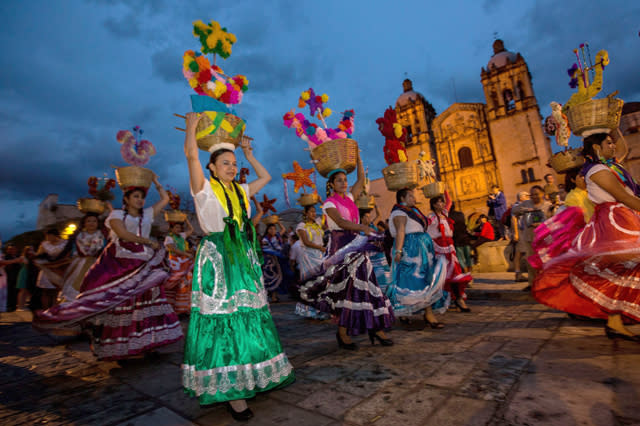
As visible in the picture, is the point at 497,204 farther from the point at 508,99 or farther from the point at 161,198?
the point at 508,99

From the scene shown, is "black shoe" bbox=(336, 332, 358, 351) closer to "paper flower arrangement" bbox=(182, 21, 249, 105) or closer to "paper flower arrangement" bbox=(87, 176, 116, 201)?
"paper flower arrangement" bbox=(182, 21, 249, 105)

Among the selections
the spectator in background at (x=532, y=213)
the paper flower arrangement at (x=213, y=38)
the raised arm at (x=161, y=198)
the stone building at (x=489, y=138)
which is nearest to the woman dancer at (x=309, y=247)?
the raised arm at (x=161, y=198)

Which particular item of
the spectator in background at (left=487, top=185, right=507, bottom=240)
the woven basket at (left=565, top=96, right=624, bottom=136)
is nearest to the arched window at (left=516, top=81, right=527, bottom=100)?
the spectator in background at (left=487, top=185, right=507, bottom=240)

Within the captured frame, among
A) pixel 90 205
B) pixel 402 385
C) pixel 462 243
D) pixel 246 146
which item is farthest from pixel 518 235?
pixel 90 205

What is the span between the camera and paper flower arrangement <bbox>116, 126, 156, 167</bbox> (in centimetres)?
381

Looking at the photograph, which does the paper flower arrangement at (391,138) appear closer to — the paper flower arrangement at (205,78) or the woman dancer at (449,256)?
the woman dancer at (449,256)

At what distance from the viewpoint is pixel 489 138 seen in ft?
114

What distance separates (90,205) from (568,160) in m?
6.91

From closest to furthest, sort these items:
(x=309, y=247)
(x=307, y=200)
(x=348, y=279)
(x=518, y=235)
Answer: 1. (x=348, y=279)
2. (x=309, y=247)
3. (x=307, y=200)
4. (x=518, y=235)

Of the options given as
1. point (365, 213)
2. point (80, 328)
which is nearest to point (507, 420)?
point (365, 213)

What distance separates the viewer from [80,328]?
16.0 feet

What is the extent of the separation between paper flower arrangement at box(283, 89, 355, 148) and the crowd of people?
470mm

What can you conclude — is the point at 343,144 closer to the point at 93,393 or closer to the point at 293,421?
the point at 293,421

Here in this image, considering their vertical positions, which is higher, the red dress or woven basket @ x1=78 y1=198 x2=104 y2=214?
woven basket @ x1=78 y1=198 x2=104 y2=214
